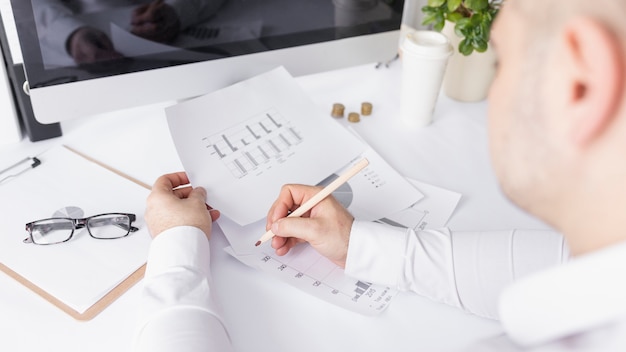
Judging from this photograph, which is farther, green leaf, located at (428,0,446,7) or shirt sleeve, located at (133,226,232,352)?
green leaf, located at (428,0,446,7)

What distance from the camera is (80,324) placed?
63 centimetres

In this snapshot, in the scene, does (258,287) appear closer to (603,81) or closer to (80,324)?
(80,324)

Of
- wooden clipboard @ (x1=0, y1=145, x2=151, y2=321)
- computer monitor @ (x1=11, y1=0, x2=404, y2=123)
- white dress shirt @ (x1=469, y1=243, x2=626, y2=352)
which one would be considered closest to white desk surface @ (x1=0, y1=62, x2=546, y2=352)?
wooden clipboard @ (x1=0, y1=145, x2=151, y2=321)

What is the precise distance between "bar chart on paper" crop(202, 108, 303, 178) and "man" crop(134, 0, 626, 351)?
0.43 m

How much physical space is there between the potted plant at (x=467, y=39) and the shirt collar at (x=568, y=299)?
0.56 m

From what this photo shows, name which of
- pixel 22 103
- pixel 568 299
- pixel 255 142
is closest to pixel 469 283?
pixel 568 299

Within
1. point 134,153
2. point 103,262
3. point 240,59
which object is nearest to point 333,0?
point 240,59

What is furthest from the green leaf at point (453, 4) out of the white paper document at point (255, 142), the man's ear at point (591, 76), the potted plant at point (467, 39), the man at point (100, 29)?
the man's ear at point (591, 76)

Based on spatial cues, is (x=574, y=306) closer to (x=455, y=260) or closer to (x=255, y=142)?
(x=455, y=260)

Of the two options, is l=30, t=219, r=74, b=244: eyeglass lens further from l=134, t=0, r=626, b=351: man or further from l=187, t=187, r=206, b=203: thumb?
l=134, t=0, r=626, b=351: man

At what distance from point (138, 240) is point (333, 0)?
49 centimetres

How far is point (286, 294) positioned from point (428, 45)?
20.2 inches

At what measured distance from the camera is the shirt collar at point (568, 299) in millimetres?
378

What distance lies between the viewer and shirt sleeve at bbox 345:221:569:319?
685mm
